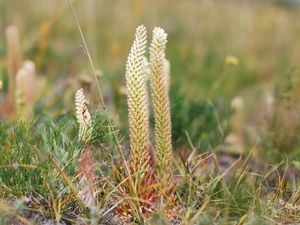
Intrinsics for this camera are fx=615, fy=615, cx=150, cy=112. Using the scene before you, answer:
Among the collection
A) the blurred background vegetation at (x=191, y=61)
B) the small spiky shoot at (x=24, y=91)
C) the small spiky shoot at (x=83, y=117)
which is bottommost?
the blurred background vegetation at (x=191, y=61)

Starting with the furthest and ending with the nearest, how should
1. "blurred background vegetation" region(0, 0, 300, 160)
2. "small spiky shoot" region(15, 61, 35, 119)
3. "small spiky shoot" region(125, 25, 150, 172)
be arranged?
"blurred background vegetation" region(0, 0, 300, 160) < "small spiky shoot" region(15, 61, 35, 119) < "small spiky shoot" region(125, 25, 150, 172)

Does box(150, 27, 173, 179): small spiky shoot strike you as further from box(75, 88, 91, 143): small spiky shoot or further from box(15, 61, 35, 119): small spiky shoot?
box(15, 61, 35, 119): small spiky shoot

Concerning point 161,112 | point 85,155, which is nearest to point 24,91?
point 85,155

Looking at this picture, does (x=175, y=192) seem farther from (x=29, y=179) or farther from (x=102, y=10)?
(x=102, y=10)

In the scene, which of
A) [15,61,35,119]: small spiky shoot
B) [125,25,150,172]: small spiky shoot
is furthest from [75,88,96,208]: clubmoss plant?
[15,61,35,119]: small spiky shoot

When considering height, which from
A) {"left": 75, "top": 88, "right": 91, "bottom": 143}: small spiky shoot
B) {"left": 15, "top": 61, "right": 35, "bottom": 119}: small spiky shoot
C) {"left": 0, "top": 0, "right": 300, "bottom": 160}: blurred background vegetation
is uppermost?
{"left": 75, "top": 88, "right": 91, "bottom": 143}: small spiky shoot

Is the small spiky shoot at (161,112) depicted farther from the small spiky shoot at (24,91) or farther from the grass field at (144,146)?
the small spiky shoot at (24,91)

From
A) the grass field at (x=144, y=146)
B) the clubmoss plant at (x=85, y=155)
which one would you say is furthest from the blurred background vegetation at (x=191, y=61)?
the clubmoss plant at (x=85, y=155)
